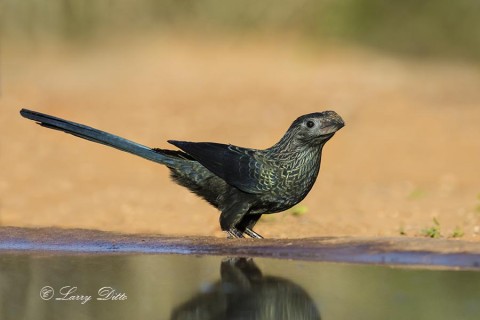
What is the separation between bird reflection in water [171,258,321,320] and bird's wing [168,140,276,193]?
4.85 ft

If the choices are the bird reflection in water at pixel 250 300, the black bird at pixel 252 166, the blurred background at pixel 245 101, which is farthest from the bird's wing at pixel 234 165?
the bird reflection in water at pixel 250 300

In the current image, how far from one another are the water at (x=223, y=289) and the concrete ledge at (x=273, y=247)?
0.16 m

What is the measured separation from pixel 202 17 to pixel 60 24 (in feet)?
8.23

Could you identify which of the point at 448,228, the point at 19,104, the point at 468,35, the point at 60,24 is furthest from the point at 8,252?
the point at 468,35

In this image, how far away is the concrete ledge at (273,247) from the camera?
20.2 feet

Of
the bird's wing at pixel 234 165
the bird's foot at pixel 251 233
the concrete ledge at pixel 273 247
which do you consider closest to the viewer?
the concrete ledge at pixel 273 247

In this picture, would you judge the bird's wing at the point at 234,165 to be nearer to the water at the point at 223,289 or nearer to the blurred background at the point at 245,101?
the water at the point at 223,289

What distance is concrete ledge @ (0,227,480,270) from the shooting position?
20.2 ft

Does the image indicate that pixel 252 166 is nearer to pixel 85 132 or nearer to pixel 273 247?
pixel 273 247

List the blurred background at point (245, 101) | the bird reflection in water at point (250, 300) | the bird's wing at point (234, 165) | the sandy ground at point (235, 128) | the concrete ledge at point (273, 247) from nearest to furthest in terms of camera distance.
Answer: the bird reflection in water at point (250, 300), the concrete ledge at point (273, 247), the bird's wing at point (234, 165), the sandy ground at point (235, 128), the blurred background at point (245, 101)

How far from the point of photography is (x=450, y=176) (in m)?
12.2

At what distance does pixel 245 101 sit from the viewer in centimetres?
1617

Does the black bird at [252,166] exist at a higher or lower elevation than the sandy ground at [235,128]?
lower

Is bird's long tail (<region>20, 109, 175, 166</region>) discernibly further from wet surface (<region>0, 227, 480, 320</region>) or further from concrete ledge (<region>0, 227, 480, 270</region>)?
wet surface (<region>0, 227, 480, 320</region>)
